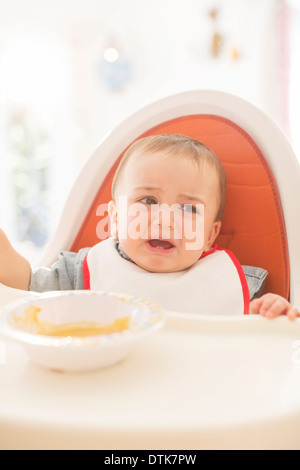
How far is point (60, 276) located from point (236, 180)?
18.0 inches

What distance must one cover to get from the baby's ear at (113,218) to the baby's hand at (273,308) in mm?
415

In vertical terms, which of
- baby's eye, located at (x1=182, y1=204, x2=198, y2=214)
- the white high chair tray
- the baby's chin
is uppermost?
baby's eye, located at (x1=182, y1=204, x2=198, y2=214)

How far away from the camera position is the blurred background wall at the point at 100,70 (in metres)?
2.79

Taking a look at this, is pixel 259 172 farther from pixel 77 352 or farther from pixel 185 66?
pixel 185 66

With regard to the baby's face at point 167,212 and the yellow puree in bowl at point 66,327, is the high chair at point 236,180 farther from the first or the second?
the yellow puree in bowl at point 66,327

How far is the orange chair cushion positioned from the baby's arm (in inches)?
17.4

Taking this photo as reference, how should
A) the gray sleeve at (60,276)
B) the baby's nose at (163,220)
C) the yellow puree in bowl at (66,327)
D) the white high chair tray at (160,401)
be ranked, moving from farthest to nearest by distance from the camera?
the gray sleeve at (60,276) → the baby's nose at (163,220) → the yellow puree in bowl at (66,327) → the white high chair tray at (160,401)

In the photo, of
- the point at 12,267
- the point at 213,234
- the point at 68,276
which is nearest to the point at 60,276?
the point at 68,276

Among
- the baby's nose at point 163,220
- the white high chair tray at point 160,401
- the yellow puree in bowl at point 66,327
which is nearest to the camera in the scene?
the white high chair tray at point 160,401

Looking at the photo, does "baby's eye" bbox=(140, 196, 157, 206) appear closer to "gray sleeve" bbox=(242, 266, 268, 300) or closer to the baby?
the baby

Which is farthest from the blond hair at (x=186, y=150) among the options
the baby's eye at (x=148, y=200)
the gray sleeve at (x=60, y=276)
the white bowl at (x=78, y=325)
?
the white bowl at (x=78, y=325)

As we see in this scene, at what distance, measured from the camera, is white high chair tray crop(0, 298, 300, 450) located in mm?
393

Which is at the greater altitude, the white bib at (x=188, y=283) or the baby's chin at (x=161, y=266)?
the baby's chin at (x=161, y=266)

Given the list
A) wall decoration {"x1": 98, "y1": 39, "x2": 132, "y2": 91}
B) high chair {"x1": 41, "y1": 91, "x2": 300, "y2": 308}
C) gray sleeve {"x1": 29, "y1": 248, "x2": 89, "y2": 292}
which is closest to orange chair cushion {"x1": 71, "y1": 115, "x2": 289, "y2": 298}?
high chair {"x1": 41, "y1": 91, "x2": 300, "y2": 308}
